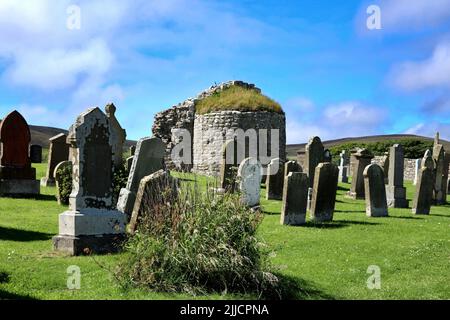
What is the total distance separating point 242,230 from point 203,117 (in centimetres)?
2348

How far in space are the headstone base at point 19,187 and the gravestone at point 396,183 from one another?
11644mm

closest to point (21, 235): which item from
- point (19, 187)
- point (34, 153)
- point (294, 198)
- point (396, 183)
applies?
point (19, 187)

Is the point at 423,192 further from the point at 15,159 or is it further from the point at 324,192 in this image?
the point at 15,159

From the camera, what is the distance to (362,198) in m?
19.8

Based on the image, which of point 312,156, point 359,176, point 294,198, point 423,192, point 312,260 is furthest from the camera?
point 359,176

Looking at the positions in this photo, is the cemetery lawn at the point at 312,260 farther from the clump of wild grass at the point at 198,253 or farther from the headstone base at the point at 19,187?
the headstone base at the point at 19,187

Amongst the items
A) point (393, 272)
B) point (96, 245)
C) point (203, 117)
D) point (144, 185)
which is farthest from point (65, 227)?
point (203, 117)

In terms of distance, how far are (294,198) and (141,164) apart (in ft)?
11.9

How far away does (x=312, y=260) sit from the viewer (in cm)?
910

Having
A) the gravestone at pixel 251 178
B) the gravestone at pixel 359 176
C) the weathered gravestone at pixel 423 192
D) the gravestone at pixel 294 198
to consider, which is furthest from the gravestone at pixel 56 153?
the weathered gravestone at pixel 423 192

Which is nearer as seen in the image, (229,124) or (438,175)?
(438,175)

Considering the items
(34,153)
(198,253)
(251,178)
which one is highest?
(34,153)

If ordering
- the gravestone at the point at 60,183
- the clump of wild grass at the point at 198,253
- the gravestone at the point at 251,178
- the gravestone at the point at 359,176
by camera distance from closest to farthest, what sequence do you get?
the clump of wild grass at the point at 198,253, the gravestone at the point at 251,178, the gravestone at the point at 60,183, the gravestone at the point at 359,176

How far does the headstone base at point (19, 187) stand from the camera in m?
15.5
